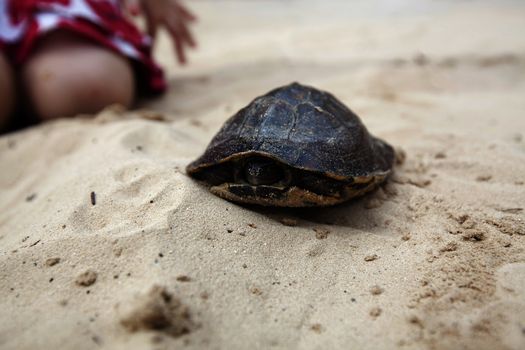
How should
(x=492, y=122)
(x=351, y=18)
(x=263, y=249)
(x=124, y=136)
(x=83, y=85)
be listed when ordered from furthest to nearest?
(x=351, y=18)
(x=83, y=85)
(x=492, y=122)
(x=124, y=136)
(x=263, y=249)

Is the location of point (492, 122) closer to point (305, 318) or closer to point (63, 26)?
point (305, 318)

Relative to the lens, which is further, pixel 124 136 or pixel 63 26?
pixel 63 26

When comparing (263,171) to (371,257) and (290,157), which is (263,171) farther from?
(371,257)

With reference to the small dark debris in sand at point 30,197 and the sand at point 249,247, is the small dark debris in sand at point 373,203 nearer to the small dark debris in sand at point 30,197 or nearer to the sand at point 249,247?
the sand at point 249,247

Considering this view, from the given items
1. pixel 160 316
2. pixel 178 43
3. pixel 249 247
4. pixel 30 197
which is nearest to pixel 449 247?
pixel 249 247

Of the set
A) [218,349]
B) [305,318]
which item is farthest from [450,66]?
[218,349]

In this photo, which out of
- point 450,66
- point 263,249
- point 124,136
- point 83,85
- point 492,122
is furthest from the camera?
point 450,66

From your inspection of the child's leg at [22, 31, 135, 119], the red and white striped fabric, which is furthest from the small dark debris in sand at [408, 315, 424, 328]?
the red and white striped fabric

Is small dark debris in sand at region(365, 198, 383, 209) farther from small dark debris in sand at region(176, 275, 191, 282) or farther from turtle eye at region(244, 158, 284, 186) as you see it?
small dark debris in sand at region(176, 275, 191, 282)

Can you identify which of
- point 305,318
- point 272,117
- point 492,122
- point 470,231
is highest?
point 272,117
